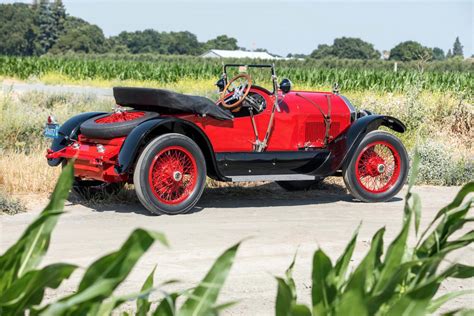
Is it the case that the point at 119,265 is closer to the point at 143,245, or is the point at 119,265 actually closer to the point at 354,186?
the point at 143,245

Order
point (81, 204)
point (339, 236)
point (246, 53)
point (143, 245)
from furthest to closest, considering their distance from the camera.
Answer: point (246, 53) → point (81, 204) → point (339, 236) → point (143, 245)

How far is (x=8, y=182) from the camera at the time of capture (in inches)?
352

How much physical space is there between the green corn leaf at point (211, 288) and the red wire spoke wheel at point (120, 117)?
6751 mm

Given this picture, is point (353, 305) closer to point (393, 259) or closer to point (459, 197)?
point (393, 259)

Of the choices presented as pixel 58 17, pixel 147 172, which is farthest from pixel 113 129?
pixel 58 17

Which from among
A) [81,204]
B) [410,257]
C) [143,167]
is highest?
[410,257]

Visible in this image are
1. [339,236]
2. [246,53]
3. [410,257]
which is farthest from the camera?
[246,53]

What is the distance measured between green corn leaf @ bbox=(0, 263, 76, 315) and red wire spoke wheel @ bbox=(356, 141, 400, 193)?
25.6ft

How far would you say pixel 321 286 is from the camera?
1.79 metres

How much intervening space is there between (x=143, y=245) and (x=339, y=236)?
5.91 metres

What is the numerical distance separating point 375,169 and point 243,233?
2.60m

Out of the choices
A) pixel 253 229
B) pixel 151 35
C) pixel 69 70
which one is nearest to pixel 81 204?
pixel 253 229

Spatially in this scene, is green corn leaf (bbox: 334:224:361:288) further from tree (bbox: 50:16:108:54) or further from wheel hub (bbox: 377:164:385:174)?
tree (bbox: 50:16:108:54)

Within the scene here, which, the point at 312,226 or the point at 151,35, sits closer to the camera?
the point at 312,226
